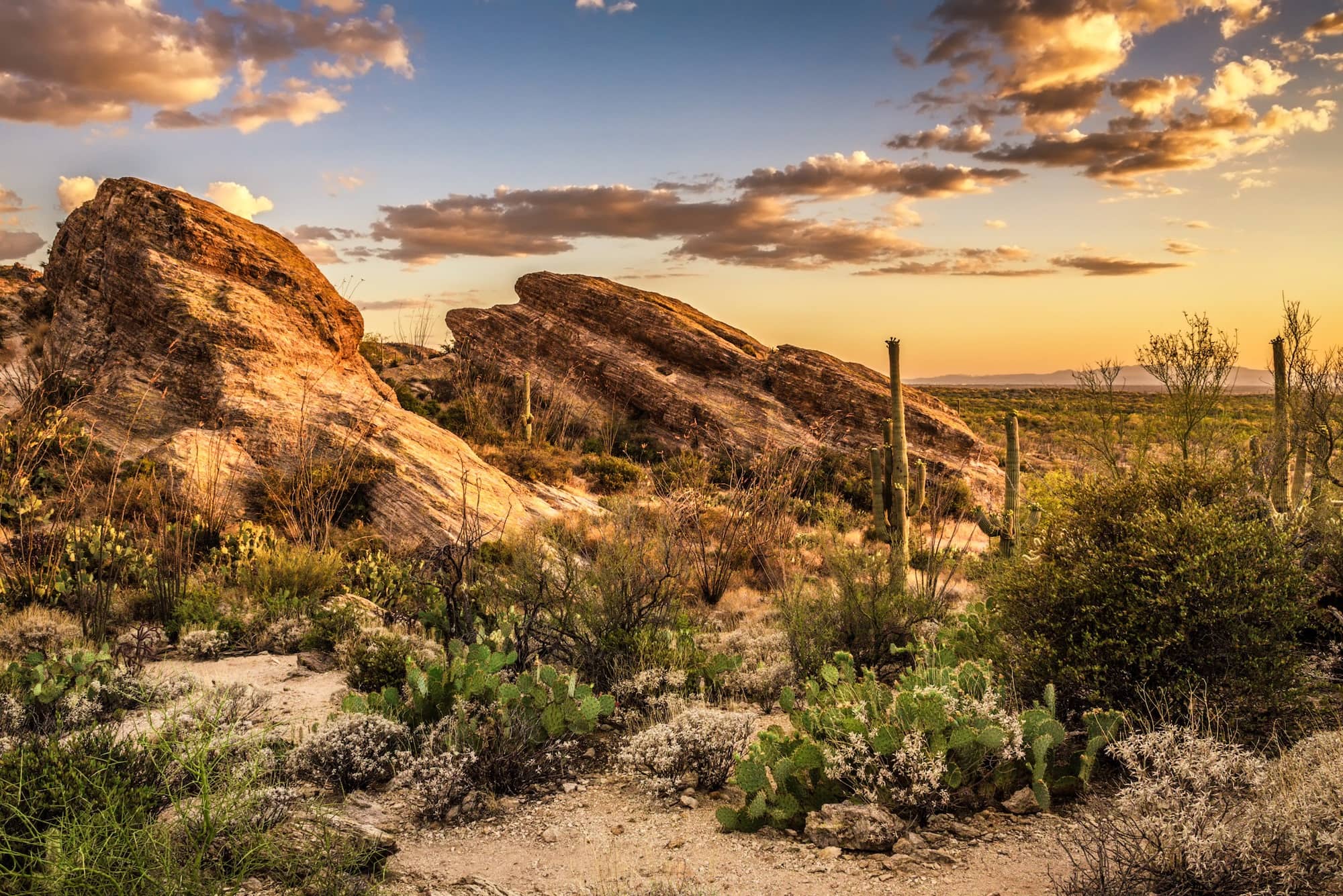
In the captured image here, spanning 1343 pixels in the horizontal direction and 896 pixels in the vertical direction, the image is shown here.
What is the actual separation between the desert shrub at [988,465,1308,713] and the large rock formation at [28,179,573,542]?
9463mm

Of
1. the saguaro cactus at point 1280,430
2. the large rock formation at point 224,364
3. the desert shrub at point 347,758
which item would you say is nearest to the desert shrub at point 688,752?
the desert shrub at point 347,758

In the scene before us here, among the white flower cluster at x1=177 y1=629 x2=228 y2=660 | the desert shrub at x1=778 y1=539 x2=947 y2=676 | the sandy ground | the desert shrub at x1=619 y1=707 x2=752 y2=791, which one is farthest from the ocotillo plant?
the white flower cluster at x1=177 y1=629 x2=228 y2=660

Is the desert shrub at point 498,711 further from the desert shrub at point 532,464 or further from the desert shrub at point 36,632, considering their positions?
the desert shrub at point 532,464

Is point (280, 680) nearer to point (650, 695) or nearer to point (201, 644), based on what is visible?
point (201, 644)

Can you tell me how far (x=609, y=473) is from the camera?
768 inches

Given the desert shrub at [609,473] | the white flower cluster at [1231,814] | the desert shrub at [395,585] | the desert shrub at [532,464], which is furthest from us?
the desert shrub at [609,473]

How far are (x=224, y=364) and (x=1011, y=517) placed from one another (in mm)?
13074

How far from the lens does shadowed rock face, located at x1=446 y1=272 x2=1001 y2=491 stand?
74.3ft

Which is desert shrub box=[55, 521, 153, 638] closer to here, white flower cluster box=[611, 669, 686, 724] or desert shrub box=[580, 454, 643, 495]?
white flower cluster box=[611, 669, 686, 724]

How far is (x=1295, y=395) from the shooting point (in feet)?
49.9

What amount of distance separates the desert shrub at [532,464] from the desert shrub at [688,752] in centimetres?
1226

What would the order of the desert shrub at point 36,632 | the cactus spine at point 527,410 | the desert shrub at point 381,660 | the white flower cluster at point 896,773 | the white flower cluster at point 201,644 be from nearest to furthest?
the white flower cluster at point 896,773
the desert shrub at point 381,660
the desert shrub at point 36,632
the white flower cluster at point 201,644
the cactus spine at point 527,410

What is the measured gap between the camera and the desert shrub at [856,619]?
743cm

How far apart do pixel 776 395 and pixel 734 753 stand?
62.0 feet
